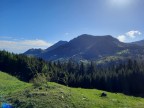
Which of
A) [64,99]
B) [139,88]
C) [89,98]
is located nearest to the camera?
[64,99]

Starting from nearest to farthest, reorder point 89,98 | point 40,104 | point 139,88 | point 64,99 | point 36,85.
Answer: point 40,104
point 64,99
point 89,98
point 36,85
point 139,88

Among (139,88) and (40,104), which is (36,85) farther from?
(139,88)

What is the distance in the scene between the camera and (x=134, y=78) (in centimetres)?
11000

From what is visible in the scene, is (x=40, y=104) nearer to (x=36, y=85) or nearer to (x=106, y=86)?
(x=36, y=85)

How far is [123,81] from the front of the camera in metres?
110

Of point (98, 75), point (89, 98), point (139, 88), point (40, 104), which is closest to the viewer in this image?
point (40, 104)

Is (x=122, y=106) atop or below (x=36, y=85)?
below

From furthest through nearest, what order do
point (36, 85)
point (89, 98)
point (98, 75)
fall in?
1. point (98, 75)
2. point (36, 85)
3. point (89, 98)

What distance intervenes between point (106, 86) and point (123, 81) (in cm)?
770

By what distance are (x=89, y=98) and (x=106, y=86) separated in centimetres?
7508

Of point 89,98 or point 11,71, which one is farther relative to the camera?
point 11,71

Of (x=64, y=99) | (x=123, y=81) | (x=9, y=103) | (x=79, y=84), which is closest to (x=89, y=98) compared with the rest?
Answer: (x=64, y=99)

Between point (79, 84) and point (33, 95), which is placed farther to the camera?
point (79, 84)

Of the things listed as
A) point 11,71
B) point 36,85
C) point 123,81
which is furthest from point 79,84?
point 36,85
